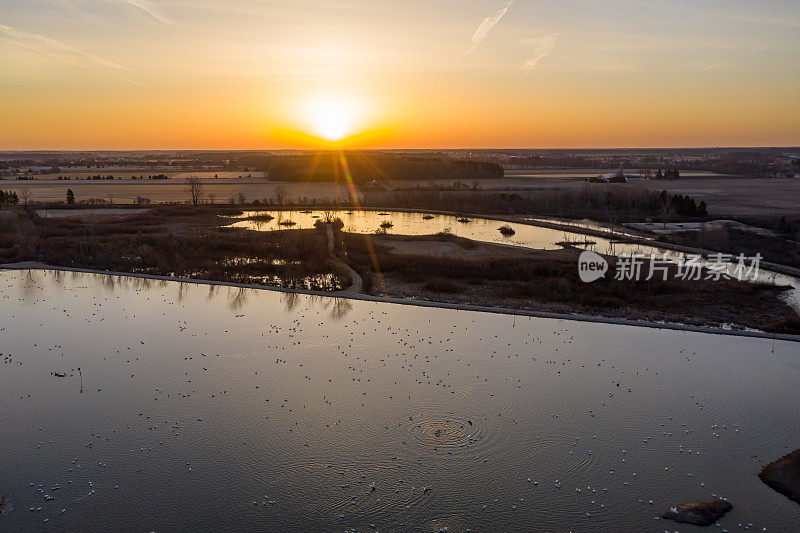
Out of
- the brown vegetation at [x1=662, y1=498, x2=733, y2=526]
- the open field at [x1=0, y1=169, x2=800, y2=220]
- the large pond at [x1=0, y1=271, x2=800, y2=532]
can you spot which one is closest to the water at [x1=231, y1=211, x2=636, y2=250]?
the open field at [x1=0, y1=169, x2=800, y2=220]

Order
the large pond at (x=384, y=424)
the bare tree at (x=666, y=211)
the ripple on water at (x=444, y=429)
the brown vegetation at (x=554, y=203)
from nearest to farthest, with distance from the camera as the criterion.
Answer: the large pond at (x=384, y=424) < the ripple on water at (x=444, y=429) < the bare tree at (x=666, y=211) < the brown vegetation at (x=554, y=203)

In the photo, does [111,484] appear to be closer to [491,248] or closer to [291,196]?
[491,248]

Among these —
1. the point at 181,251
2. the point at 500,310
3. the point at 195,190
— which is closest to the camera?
the point at 500,310

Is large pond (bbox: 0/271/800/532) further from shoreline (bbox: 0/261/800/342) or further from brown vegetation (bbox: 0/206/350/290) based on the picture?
brown vegetation (bbox: 0/206/350/290)

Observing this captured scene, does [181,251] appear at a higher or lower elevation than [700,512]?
higher

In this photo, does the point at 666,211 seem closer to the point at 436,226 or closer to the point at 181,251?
the point at 436,226

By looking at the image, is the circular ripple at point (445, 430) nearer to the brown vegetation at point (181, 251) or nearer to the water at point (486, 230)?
the brown vegetation at point (181, 251)

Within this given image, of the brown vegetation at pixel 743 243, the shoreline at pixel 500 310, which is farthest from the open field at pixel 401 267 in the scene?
the brown vegetation at pixel 743 243

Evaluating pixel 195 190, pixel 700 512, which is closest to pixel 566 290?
pixel 700 512
